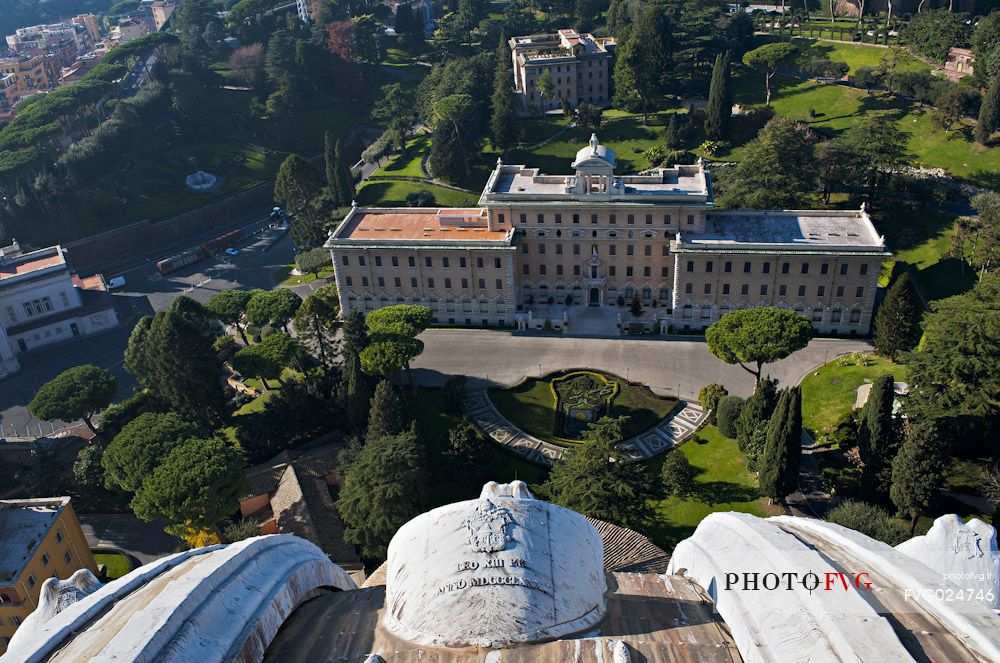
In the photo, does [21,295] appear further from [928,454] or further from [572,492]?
[928,454]

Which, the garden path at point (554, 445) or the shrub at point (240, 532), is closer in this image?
the shrub at point (240, 532)

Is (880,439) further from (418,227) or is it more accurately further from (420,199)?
(420,199)

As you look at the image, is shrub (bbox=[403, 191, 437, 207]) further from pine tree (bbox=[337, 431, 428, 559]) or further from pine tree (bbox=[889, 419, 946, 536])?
pine tree (bbox=[889, 419, 946, 536])

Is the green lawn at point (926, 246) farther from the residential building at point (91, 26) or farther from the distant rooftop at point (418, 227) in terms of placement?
the residential building at point (91, 26)

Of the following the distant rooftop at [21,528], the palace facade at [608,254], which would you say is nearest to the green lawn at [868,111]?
the palace facade at [608,254]

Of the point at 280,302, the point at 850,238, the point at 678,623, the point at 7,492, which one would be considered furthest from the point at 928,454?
the point at 7,492

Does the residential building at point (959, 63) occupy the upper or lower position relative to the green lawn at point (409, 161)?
upper

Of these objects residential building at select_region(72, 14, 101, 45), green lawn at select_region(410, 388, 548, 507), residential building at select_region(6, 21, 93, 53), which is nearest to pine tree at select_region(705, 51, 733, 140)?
green lawn at select_region(410, 388, 548, 507)
